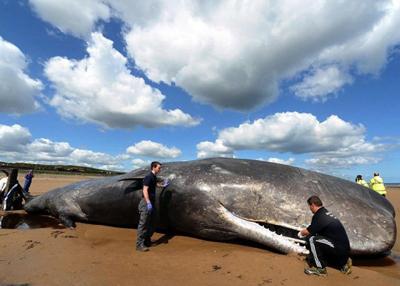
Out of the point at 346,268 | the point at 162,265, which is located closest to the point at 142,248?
the point at 162,265

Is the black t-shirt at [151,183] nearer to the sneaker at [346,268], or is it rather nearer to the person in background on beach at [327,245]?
the person in background on beach at [327,245]

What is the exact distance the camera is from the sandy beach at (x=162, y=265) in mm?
4906

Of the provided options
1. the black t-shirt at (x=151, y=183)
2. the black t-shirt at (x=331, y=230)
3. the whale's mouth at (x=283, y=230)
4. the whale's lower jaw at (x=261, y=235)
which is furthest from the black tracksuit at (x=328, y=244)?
the black t-shirt at (x=151, y=183)

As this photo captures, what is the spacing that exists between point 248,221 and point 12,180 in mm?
10066

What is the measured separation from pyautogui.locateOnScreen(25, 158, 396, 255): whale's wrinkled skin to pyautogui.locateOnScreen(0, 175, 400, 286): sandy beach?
1.02 feet

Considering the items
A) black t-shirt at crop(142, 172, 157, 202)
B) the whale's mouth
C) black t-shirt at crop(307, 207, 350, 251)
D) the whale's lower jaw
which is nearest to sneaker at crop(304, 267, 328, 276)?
black t-shirt at crop(307, 207, 350, 251)

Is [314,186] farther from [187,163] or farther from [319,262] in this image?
[187,163]

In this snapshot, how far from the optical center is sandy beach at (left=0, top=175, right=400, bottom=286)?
491 centimetres

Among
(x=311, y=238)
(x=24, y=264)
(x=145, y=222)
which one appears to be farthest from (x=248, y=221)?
(x=24, y=264)

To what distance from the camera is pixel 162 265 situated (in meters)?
5.56

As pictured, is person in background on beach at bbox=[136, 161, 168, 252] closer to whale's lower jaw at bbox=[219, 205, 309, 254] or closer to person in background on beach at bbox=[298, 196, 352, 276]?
whale's lower jaw at bbox=[219, 205, 309, 254]

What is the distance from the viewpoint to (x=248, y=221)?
22.1 ft

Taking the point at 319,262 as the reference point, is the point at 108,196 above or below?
above

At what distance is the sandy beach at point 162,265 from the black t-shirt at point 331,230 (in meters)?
0.42
